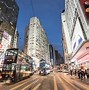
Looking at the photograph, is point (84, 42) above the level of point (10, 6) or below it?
below

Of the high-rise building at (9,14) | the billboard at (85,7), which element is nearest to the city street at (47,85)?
the billboard at (85,7)

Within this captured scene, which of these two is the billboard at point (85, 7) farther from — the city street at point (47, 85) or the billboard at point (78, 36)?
the city street at point (47, 85)

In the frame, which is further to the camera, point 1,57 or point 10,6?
point 10,6

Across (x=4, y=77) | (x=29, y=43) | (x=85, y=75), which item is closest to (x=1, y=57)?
(x=4, y=77)

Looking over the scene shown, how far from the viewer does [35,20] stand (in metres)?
101

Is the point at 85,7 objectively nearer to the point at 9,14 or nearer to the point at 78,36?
the point at 78,36

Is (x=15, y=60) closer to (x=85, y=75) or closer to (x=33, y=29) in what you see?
(x=85, y=75)

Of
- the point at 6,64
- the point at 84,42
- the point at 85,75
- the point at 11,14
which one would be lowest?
the point at 85,75

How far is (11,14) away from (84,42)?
285 feet

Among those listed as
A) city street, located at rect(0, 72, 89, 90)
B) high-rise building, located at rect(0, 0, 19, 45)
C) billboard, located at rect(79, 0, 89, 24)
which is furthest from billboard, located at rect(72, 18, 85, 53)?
high-rise building, located at rect(0, 0, 19, 45)

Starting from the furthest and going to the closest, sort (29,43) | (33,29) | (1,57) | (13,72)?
(33,29) → (29,43) → (1,57) → (13,72)

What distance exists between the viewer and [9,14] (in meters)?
99.3

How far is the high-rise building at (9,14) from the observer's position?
89531mm

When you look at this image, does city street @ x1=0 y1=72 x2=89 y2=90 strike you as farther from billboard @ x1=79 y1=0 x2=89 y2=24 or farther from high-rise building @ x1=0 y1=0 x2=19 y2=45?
high-rise building @ x1=0 y1=0 x2=19 y2=45
